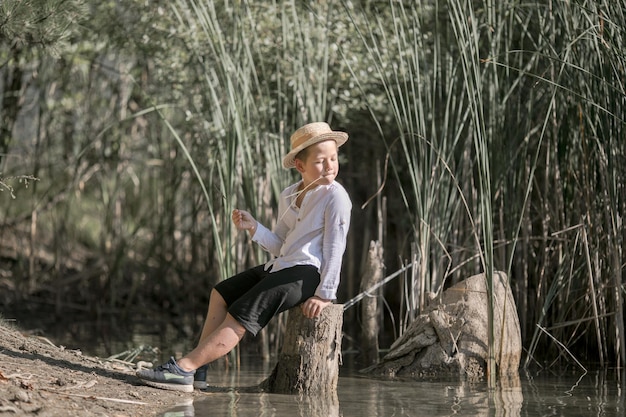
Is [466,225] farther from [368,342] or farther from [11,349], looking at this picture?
[11,349]

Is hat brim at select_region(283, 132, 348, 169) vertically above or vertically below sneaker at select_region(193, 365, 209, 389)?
above

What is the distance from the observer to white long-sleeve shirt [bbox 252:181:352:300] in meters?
4.01

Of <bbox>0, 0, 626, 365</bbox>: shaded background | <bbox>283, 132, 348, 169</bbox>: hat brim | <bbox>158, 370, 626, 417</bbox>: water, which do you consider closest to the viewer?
<bbox>158, 370, 626, 417</bbox>: water

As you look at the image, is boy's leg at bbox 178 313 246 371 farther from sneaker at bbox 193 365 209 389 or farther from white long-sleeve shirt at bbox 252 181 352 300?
white long-sleeve shirt at bbox 252 181 352 300

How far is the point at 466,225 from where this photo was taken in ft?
18.7

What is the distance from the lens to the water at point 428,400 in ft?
12.7

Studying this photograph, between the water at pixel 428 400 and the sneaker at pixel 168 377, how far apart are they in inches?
→ 4.2

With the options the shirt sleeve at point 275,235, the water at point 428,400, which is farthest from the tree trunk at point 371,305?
the shirt sleeve at point 275,235

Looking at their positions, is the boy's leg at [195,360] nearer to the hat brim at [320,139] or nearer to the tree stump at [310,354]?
the tree stump at [310,354]

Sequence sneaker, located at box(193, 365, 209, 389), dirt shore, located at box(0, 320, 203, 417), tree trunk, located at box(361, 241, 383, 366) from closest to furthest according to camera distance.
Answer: dirt shore, located at box(0, 320, 203, 417)
sneaker, located at box(193, 365, 209, 389)
tree trunk, located at box(361, 241, 383, 366)

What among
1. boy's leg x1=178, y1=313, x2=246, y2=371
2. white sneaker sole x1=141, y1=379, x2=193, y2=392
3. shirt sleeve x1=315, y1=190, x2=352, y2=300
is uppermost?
shirt sleeve x1=315, y1=190, x2=352, y2=300

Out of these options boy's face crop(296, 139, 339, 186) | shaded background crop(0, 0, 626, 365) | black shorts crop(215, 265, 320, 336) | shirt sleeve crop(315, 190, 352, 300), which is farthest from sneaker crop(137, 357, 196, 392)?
shaded background crop(0, 0, 626, 365)

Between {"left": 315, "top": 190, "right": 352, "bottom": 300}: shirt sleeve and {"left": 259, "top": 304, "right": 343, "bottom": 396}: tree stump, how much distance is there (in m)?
0.13

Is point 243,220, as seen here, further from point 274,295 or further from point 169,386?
point 169,386
